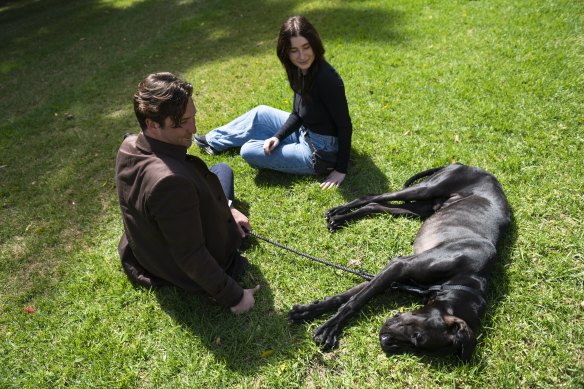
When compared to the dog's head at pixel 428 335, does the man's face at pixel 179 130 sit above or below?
above

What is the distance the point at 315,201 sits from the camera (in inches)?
159

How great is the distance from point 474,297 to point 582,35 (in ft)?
17.7

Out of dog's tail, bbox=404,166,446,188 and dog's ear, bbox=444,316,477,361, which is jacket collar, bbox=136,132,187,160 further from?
dog's tail, bbox=404,166,446,188

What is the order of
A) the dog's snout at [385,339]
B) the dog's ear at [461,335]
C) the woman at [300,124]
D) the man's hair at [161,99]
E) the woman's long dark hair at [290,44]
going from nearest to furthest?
1. the man's hair at [161,99]
2. the dog's ear at [461,335]
3. the dog's snout at [385,339]
4. the woman's long dark hair at [290,44]
5. the woman at [300,124]

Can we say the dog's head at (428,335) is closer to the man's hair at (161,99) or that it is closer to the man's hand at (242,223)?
the man's hand at (242,223)

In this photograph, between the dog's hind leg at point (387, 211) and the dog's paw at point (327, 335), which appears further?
the dog's hind leg at point (387, 211)

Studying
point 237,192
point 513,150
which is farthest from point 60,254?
point 513,150

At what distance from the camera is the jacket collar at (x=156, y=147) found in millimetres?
2375

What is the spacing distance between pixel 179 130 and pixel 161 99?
0.23 meters

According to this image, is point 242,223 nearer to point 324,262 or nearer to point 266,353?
point 324,262

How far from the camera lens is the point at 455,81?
17.9 ft

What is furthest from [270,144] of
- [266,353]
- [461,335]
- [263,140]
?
[461,335]

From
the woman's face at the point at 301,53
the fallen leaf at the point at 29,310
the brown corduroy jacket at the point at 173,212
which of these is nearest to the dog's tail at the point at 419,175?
the woman's face at the point at 301,53

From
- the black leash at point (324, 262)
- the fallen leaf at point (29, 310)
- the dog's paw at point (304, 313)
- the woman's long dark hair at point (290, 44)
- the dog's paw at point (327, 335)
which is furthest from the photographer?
the woman's long dark hair at point (290, 44)
